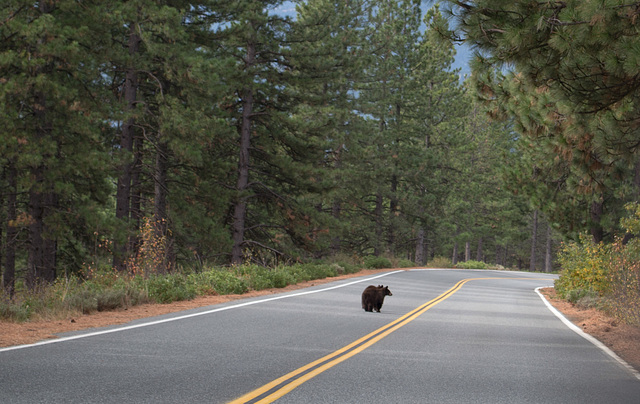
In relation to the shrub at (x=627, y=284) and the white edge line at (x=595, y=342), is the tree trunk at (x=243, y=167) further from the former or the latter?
the shrub at (x=627, y=284)

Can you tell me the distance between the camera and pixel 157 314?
1068cm

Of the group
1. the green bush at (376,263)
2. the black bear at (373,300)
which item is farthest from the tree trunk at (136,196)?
the green bush at (376,263)

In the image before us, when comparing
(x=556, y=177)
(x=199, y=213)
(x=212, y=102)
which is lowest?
(x=199, y=213)

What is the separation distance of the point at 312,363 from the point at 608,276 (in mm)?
10819

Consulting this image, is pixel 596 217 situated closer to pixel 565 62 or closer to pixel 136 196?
pixel 565 62

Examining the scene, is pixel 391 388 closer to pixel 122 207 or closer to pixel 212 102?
pixel 122 207

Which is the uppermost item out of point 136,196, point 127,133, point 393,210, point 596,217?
point 127,133

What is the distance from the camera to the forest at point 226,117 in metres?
8.35

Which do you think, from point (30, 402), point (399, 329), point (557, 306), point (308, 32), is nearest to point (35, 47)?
point (308, 32)

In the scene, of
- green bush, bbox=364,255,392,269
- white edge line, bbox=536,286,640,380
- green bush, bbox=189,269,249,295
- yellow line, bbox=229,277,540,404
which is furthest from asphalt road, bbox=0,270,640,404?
green bush, bbox=364,255,392,269

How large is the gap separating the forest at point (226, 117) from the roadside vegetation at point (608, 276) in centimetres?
169

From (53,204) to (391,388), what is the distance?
607 inches

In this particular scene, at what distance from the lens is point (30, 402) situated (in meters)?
4.89

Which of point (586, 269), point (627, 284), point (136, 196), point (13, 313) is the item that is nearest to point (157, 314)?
point (13, 313)
